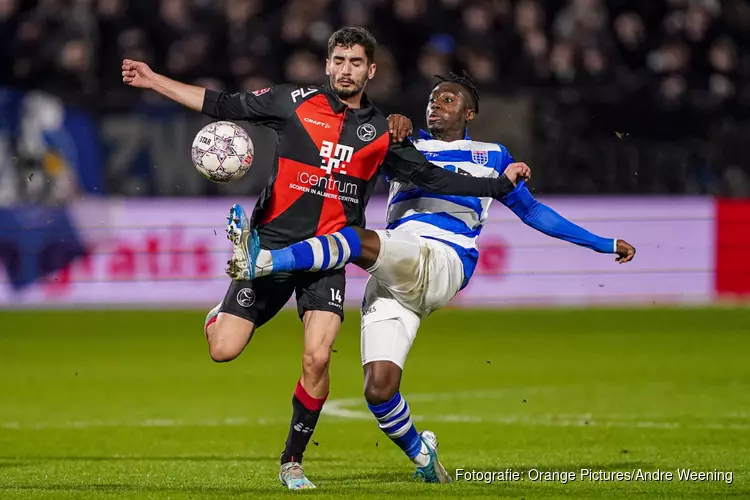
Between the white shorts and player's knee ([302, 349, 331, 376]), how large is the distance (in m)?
0.26

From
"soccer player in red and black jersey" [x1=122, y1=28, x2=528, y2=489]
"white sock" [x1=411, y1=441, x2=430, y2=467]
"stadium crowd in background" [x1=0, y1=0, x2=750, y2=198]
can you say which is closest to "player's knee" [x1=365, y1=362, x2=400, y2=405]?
"soccer player in red and black jersey" [x1=122, y1=28, x2=528, y2=489]

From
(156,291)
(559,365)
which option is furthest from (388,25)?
(559,365)

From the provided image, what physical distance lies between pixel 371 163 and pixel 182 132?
30.9 ft

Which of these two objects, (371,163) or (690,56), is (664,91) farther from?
(371,163)

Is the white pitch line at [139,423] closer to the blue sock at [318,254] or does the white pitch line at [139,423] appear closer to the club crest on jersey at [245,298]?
the club crest on jersey at [245,298]

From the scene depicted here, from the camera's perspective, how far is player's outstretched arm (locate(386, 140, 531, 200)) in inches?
307

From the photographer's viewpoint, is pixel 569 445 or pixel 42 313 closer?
pixel 569 445

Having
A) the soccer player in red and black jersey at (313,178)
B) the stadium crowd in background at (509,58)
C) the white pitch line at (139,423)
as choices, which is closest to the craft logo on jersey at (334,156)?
the soccer player in red and black jersey at (313,178)

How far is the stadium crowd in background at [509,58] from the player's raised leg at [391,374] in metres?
9.22

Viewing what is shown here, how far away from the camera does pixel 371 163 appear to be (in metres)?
7.76

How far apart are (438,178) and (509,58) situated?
38.5 feet

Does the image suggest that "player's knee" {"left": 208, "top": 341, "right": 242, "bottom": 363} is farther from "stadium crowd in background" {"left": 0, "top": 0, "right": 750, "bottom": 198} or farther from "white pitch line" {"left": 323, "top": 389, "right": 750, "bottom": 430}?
"stadium crowd in background" {"left": 0, "top": 0, "right": 750, "bottom": 198}

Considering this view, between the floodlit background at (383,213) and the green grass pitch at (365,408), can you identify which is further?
the floodlit background at (383,213)

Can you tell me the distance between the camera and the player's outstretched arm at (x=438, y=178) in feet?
25.6
